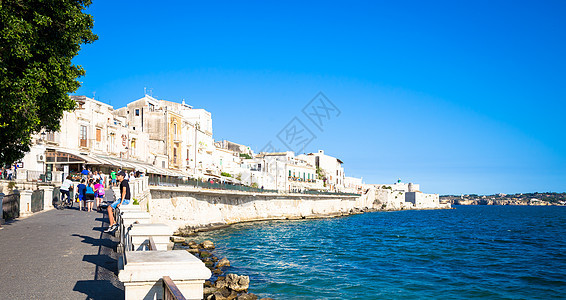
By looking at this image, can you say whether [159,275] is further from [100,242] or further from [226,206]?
[226,206]

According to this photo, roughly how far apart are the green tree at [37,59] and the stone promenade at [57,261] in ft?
10.00

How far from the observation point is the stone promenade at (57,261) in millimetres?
7477

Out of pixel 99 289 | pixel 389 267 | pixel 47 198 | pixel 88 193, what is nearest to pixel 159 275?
pixel 99 289

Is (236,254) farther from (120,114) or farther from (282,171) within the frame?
(282,171)

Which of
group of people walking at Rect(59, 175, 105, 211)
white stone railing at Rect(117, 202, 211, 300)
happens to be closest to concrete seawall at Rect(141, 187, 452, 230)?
group of people walking at Rect(59, 175, 105, 211)

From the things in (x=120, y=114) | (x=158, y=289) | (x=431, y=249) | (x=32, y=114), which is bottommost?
(x=431, y=249)

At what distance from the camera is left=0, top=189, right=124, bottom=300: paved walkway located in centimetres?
748

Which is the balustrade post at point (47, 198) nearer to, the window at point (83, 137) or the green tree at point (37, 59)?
the green tree at point (37, 59)

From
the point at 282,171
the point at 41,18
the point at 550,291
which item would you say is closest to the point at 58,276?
the point at 41,18

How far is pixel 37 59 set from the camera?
Answer: 39.7 ft

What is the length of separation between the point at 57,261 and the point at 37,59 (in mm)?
5958

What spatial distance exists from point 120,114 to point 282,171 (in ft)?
104

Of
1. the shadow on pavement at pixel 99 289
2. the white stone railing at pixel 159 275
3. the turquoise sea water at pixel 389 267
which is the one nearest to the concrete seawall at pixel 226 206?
the turquoise sea water at pixel 389 267

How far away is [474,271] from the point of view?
22438mm
